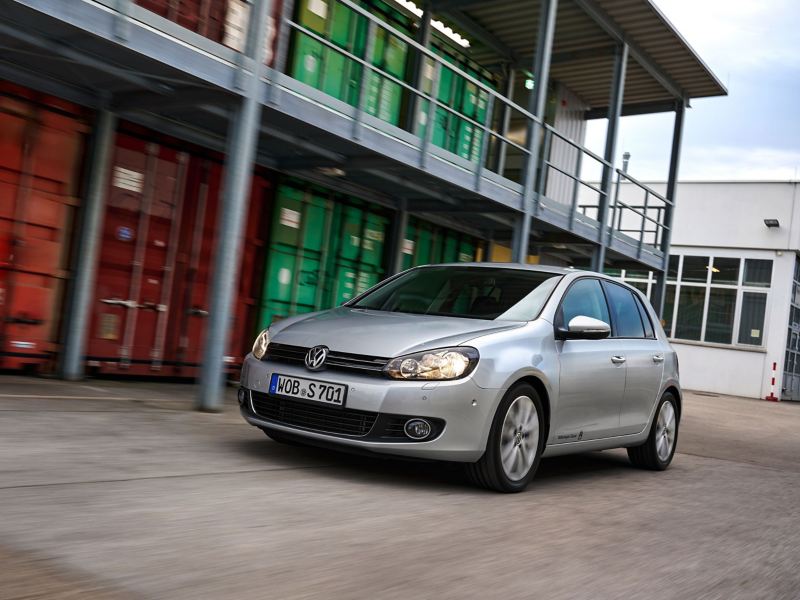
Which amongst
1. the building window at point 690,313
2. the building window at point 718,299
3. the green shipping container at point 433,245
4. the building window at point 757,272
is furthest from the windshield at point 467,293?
the building window at point 690,313

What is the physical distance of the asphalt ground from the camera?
337cm

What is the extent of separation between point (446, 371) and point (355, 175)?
7.86 metres

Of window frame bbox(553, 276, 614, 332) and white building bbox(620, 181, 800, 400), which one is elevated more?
white building bbox(620, 181, 800, 400)

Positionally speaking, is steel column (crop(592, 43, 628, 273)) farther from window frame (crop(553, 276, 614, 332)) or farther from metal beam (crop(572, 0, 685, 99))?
window frame (crop(553, 276, 614, 332))

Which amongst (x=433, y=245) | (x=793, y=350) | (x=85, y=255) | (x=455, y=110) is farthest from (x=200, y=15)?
(x=793, y=350)

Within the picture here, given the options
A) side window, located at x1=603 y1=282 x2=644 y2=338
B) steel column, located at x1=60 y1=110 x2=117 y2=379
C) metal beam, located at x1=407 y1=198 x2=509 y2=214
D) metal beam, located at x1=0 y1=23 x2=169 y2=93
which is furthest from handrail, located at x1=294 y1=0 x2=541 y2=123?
side window, located at x1=603 y1=282 x2=644 y2=338

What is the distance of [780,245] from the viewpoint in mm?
32500

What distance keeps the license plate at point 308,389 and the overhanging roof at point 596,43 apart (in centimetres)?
971

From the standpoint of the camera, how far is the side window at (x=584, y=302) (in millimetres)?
6504

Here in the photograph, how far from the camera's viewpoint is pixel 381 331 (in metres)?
5.70

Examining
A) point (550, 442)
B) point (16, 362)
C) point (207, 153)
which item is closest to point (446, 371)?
point (550, 442)

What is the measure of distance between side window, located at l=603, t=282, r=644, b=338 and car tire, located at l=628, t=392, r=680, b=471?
2.44 ft

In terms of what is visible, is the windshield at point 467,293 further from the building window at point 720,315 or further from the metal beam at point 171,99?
the building window at point 720,315

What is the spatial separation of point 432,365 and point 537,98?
27.4 ft
